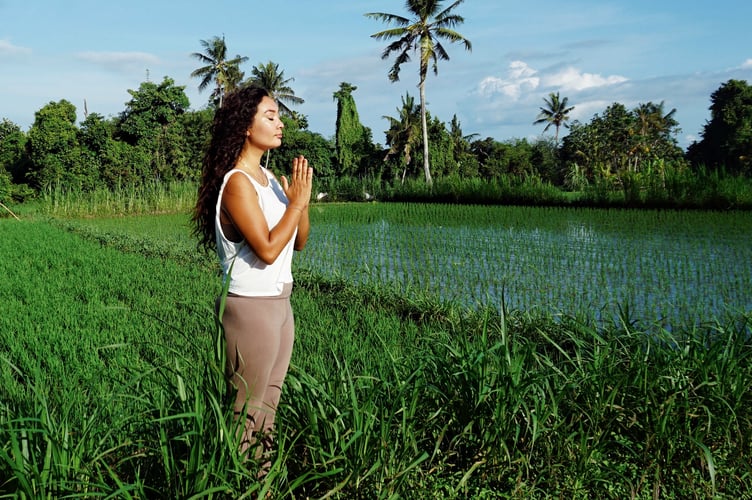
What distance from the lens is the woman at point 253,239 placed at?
177 centimetres

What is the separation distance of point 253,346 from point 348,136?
31.5 metres

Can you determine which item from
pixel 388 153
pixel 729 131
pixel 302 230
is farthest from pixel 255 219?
pixel 729 131

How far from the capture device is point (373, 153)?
3322 cm

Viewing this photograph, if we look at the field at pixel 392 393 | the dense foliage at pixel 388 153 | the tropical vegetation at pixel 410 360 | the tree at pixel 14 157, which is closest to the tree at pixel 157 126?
the dense foliage at pixel 388 153

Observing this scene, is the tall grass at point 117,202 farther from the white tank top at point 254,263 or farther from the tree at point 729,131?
the tree at point 729,131

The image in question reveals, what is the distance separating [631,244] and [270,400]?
8.33 metres

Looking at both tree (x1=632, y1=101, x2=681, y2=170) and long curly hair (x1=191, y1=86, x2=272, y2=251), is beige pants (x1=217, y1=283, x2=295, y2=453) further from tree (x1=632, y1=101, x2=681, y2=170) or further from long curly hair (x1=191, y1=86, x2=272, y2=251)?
tree (x1=632, y1=101, x2=681, y2=170)

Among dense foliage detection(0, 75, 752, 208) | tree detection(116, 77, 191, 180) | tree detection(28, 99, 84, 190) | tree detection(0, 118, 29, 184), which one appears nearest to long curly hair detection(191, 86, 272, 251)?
dense foliage detection(0, 75, 752, 208)

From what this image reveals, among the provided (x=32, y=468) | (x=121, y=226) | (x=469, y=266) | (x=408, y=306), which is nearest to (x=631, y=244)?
(x=469, y=266)

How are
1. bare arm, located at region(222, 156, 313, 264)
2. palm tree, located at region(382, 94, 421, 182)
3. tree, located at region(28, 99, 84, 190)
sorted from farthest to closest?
palm tree, located at region(382, 94, 421, 182) → tree, located at region(28, 99, 84, 190) → bare arm, located at region(222, 156, 313, 264)

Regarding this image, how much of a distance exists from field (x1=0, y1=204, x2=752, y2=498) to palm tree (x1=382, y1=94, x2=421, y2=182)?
2401cm

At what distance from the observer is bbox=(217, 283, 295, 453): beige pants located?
1.81 m

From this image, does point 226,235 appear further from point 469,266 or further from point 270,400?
point 469,266

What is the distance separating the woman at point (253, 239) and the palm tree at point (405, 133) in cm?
2885
